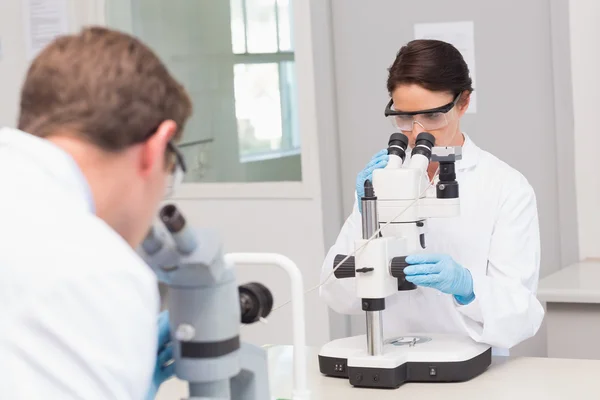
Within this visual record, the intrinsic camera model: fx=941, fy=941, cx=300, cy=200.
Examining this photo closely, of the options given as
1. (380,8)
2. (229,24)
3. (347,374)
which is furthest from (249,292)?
(229,24)

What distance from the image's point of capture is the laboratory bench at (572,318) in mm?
2803

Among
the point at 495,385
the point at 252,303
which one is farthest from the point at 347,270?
the point at 252,303

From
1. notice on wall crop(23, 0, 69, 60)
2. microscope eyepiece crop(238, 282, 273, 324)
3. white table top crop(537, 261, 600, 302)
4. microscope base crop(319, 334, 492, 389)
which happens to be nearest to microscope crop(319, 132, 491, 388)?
microscope base crop(319, 334, 492, 389)

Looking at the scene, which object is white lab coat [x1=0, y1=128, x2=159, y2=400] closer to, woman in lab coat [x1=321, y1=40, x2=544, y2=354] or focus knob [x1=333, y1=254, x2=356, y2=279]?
focus knob [x1=333, y1=254, x2=356, y2=279]

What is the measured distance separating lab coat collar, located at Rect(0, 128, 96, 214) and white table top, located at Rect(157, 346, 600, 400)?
3.05ft

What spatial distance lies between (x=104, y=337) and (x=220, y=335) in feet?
1.00

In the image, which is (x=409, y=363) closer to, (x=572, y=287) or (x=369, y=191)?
(x=369, y=191)

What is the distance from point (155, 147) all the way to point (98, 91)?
0.31 ft

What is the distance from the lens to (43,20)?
4293 mm

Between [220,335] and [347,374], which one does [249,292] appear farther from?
[347,374]

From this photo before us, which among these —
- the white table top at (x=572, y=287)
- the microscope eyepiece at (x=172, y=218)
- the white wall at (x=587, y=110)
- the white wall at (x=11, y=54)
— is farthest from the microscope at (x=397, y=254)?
the white wall at (x=11, y=54)

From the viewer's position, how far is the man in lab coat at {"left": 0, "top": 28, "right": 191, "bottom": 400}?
934 millimetres

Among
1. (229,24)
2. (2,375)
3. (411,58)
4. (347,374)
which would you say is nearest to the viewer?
(2,375)

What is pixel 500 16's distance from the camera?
3.44 metres
